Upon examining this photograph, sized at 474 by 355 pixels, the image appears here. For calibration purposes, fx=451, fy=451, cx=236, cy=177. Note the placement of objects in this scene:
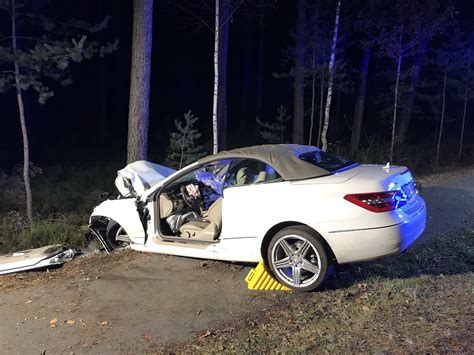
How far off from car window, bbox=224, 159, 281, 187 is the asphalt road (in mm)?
1167

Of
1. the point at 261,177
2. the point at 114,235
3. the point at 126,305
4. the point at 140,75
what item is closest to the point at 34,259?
the point at 114,235

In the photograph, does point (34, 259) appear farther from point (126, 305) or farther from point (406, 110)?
point (406, 110)

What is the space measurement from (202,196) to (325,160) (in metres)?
1.96

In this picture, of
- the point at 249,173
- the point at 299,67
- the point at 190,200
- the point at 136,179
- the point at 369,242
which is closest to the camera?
the point at 369,242

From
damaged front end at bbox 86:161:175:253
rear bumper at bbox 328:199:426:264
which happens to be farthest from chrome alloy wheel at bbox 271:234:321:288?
damaged front end at bbox 86:161:175:253

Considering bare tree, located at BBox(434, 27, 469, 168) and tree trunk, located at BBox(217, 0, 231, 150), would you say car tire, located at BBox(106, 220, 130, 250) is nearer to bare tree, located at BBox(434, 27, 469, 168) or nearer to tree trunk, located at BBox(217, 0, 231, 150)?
tree trunk, located at BBox(217, 0, 231, 150)

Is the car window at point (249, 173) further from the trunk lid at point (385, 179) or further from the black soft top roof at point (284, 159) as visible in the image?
the trunk lid at point (385, 179)

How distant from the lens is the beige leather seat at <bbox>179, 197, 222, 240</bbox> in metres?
5.67

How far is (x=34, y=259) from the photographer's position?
6699 millimetres

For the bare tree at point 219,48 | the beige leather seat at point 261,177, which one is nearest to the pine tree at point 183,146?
the bare tree at point 219,48

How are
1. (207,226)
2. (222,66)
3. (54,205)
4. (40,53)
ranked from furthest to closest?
(222,66), (54,205), (40,53), (207,226)

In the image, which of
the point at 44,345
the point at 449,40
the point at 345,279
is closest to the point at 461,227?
the point at 345,279

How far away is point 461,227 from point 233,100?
85.2ft

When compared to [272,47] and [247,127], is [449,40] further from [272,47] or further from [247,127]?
[272,47]
